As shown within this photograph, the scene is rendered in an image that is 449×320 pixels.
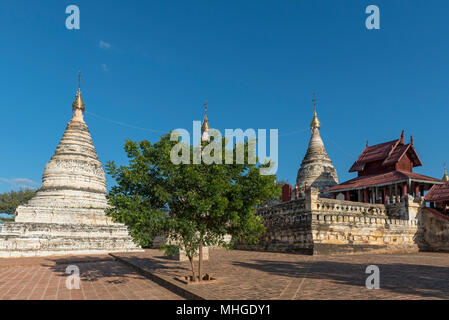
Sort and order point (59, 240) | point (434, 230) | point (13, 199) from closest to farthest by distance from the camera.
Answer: point (434, 230) < point (59, 240) < point (13, 199)

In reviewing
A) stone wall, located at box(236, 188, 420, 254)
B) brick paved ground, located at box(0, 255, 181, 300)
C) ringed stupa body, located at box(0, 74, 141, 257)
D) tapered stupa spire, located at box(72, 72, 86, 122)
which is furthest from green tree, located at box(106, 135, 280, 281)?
tapered stupa spire, located at box(72, 72, 86, 122)

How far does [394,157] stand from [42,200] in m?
32.7

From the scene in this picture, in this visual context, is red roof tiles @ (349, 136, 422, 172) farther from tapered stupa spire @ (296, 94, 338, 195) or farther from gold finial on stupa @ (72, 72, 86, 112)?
gold finial on stupa @ (72, 72, 86, 112)

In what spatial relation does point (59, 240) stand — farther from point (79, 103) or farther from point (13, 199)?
point (13, 199)

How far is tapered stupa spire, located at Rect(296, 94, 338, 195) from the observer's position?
3916 cm

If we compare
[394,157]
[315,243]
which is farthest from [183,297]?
[394,157]

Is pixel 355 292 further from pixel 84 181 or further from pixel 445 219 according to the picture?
pixel 84 181

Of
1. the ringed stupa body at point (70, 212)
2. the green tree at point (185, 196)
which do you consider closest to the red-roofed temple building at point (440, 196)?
the green tree at point (185, 196)


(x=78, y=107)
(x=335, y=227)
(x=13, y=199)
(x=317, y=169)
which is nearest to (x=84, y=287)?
(x=335, y=227)

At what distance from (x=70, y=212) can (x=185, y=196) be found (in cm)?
2269

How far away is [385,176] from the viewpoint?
97.7 feet

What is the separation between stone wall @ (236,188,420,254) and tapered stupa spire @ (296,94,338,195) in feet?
53.6

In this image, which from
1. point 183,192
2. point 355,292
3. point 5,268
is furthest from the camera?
point 5,268
